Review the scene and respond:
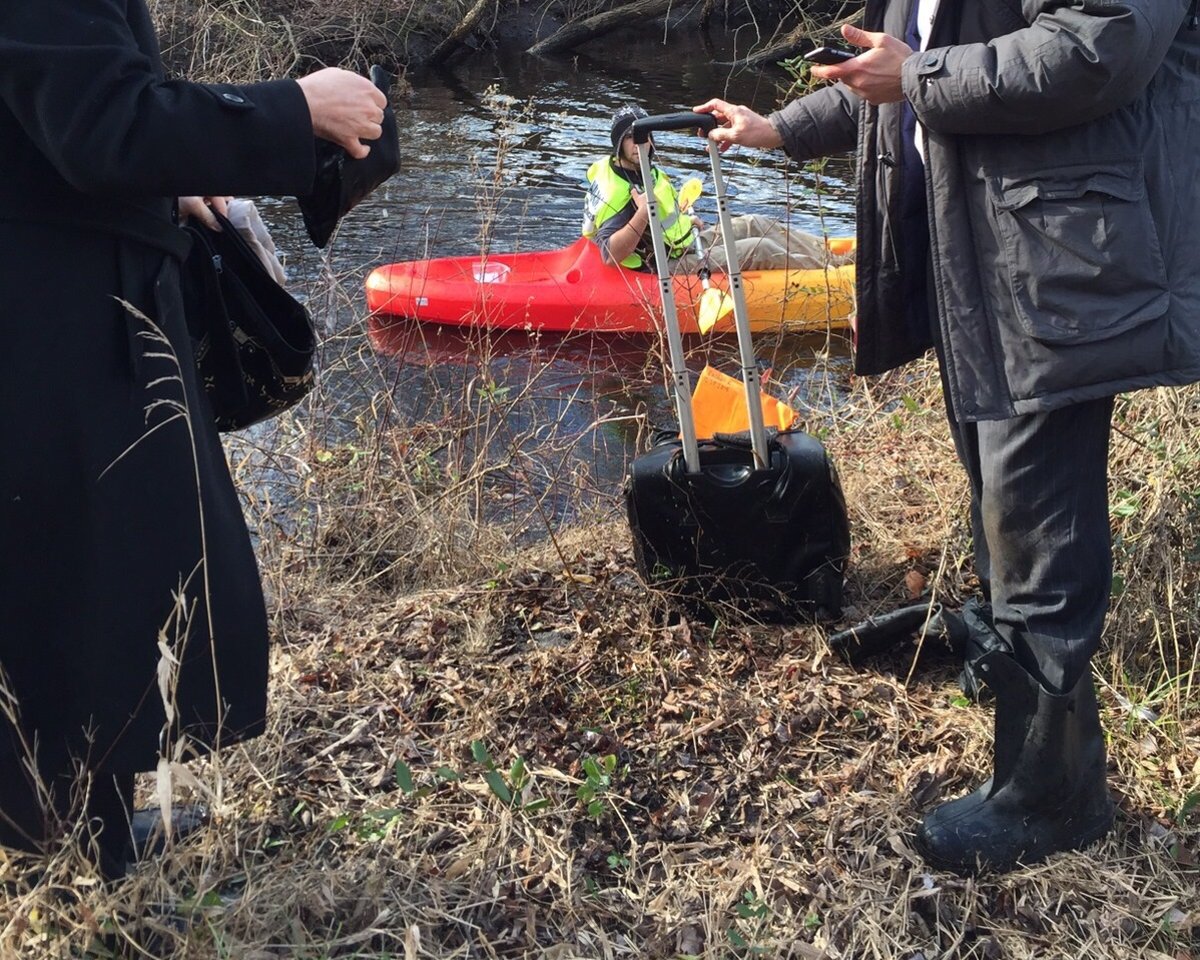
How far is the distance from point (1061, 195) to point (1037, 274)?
13 cm

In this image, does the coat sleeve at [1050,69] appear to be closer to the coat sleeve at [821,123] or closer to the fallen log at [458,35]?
the coat sleeve at [821,123]

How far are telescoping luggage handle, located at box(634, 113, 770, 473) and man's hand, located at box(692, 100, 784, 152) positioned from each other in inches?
2.1

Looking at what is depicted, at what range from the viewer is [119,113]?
1.57 m

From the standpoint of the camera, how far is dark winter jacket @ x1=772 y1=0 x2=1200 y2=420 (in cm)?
186

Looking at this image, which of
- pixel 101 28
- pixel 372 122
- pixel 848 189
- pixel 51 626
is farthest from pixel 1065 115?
pixel 848 189

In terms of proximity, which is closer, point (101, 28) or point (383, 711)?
point (101, 28)

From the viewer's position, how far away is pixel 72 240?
1.70 metres

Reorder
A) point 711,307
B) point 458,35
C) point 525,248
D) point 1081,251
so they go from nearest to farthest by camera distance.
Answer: point 1081,251 → point 711,307 → point 525,248 → point 458,35

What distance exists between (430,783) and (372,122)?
1.34 metres

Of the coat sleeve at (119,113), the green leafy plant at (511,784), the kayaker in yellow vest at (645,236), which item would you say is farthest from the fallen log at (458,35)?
the coat sleeve at (119,113)

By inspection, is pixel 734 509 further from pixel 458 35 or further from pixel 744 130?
pixel 458 35

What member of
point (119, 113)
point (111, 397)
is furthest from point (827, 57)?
point (111, 397)

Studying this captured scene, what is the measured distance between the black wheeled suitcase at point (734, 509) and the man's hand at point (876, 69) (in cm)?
70

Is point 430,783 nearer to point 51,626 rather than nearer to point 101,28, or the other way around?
point 51,626
